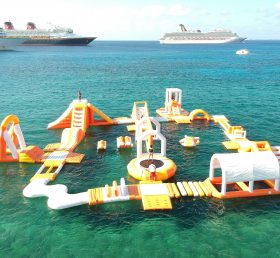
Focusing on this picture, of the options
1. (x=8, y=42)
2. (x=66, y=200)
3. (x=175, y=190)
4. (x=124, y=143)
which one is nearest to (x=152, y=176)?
(x=175, y=190)

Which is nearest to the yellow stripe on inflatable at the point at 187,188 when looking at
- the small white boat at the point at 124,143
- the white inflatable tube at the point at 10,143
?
the small white boat at the point at 124,143

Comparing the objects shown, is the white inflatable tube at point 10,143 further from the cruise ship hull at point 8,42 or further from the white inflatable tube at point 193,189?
the cruise ship hull at point 8,42

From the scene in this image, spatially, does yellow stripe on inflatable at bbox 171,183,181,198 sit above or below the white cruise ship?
below

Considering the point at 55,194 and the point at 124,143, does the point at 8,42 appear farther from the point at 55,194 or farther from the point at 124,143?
the point at 55,194

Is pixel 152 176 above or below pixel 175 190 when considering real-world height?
above

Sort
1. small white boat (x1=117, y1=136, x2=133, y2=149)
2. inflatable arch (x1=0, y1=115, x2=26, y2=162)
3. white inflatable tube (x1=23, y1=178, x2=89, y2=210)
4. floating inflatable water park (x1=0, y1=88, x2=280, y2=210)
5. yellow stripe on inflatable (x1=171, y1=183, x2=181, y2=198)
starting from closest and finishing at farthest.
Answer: white inflatable tube (x1=23, y1=178, x2=89, y2=210) < floating inflatable water park (x1=0, y1=88, x2=280, y2=210) < yellow stripe on inflatable (x1=171, y1=183, x2=181, y2=198) < inflatable arch (x1=0, y1=115, x2=26, y2=162) < small white boat (x1=117, y1=136, x2=133, y2=149)

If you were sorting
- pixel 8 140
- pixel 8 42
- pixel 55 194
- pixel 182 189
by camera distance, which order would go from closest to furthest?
pixel 55 194, pixel 182 189, pixel 8 140, pixel 8 42

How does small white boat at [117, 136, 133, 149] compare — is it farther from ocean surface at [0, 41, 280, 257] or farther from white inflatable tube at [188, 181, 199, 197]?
white inflatable tube at [188, 181, 199, 197]

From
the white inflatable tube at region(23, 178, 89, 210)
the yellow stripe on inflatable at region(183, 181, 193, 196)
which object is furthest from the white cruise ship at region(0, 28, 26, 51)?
the yellow stripe on inflatable at region(183, 181, 193, 196)

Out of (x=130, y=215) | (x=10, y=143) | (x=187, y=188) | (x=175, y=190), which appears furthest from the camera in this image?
(x=10, y=143)

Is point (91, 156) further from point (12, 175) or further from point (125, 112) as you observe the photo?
point (125, 112)

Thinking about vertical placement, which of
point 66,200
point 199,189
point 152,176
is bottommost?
point 199,189

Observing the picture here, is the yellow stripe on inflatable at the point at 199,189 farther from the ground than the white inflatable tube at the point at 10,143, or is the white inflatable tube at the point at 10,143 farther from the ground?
the white inflatable tube at the point at 10,143

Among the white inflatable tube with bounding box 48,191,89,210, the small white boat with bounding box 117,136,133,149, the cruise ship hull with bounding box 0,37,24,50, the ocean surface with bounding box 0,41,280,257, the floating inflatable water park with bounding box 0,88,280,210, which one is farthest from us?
the cruise ship hull with bounding box 0,37,24,50
